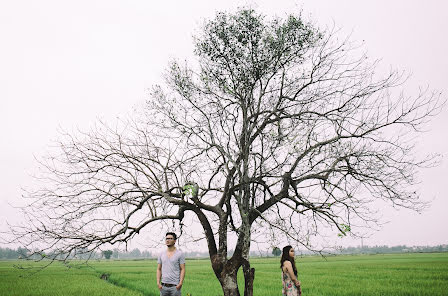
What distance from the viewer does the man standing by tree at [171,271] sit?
7.07 meters

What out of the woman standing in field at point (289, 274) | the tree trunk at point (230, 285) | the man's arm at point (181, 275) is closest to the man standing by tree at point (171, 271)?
the man's arm at point (181, 275)

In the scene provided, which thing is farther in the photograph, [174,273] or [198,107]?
[198,107]

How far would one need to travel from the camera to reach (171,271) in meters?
7.09

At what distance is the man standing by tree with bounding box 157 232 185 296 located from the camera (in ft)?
23.2

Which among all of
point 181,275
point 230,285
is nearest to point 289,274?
point 230,285

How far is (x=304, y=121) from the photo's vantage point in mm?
9336

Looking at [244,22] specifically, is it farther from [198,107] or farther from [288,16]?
[198,107]

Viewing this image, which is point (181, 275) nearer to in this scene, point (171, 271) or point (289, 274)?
point (171, 271)

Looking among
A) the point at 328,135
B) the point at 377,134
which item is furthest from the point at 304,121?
the point at 377,134

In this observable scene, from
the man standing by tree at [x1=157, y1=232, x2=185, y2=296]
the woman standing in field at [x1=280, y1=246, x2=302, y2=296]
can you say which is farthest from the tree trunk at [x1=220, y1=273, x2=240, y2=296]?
the man standing by tree at [x1=157, y1=232, x2=185, y2=296]

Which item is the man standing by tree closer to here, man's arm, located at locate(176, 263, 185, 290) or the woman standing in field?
man's arm, located at locate(176, 263, 185, 290)

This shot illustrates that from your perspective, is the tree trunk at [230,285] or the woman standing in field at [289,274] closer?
the woman standing in field at [289,274]

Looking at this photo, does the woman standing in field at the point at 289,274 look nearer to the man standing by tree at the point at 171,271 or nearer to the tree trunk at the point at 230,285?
the tree trunk at the point at 230,285

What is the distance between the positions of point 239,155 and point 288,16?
3914 millimetres
